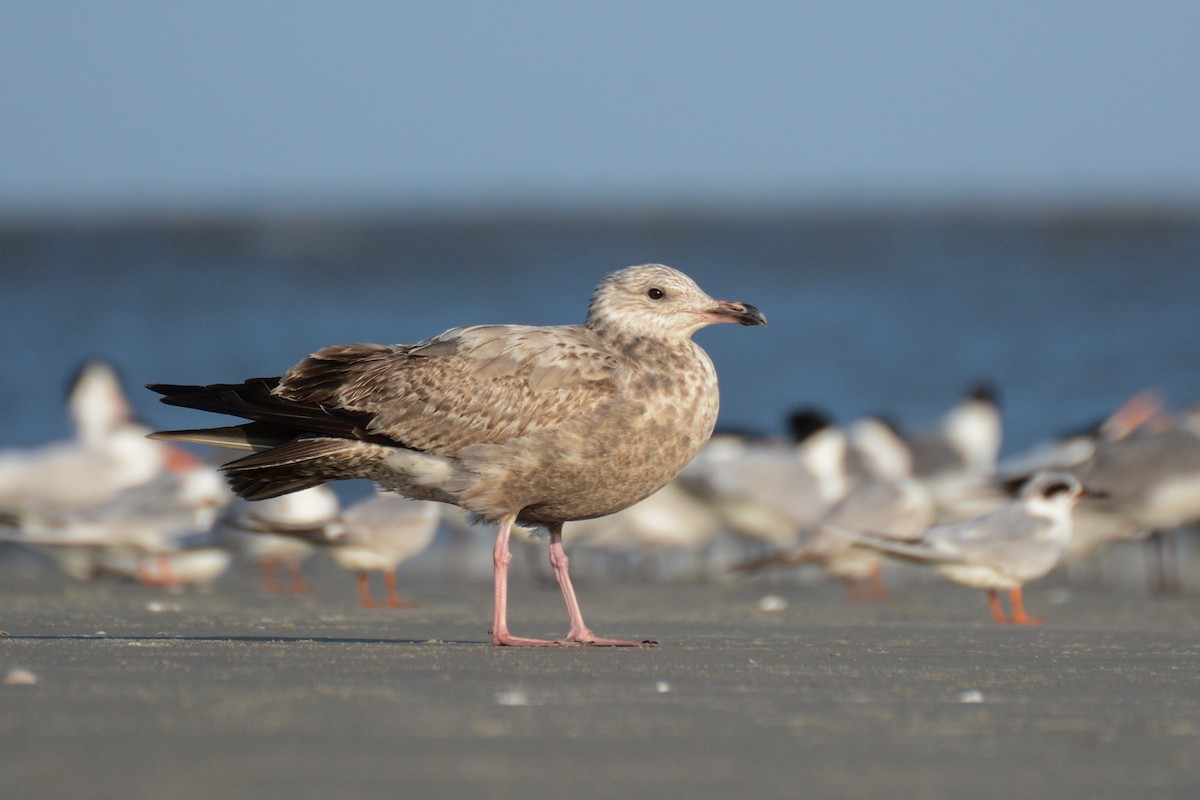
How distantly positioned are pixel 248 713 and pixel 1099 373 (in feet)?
75.9

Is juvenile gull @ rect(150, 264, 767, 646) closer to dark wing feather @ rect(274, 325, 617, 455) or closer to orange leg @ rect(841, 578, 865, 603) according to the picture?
dark wing feather @ rect(274, 325, 617, 455)

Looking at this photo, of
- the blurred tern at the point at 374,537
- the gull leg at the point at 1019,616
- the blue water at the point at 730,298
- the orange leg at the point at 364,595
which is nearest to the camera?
the gull leg at the point at 1019,616

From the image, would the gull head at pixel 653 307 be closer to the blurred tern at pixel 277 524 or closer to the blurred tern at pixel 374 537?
the blurred tern at pixel 374 537

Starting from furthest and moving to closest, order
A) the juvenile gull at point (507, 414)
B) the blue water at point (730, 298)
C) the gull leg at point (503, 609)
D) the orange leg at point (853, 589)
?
1. the blue water at point (730, 298)
2. the orange leg at point (853, 589)
3. the juvenile gull at point (507, 414)
4. the gull leg at point (503, 609)

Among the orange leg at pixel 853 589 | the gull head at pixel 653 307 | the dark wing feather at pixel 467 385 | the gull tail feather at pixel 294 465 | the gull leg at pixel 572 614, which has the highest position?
the gull head at pixel 653 307

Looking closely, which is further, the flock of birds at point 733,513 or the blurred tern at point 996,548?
the flock of birds at point 733,513

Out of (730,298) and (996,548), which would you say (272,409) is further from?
(730,298)

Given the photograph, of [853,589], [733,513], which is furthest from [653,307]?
[733,513]

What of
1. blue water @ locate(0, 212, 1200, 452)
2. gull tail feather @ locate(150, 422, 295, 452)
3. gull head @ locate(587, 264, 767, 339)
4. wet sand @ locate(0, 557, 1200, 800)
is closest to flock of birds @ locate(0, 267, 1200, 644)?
wet sand @ locate(0, 557, 1200, 800)

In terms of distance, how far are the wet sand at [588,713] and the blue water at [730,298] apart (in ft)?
46.0

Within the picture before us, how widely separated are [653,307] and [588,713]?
2.72 m

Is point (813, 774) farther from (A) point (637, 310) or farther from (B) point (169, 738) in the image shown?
(A) point (637, 310)

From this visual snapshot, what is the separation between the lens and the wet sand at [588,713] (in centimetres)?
338

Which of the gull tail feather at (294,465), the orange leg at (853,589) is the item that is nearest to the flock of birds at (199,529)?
the orange leg at (853,589)
